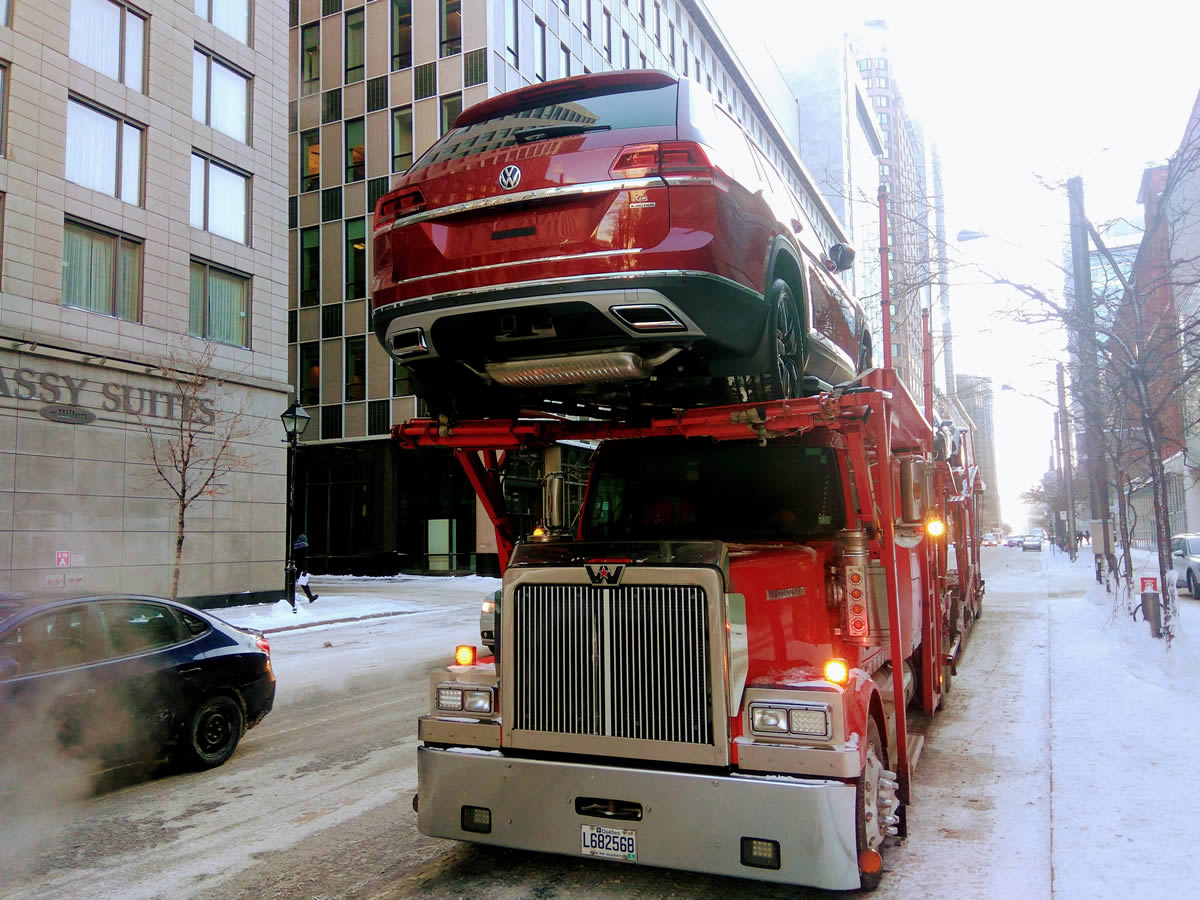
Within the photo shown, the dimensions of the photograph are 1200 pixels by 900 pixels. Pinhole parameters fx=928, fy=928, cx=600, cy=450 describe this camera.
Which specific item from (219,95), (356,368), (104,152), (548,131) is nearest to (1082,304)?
(548,131)

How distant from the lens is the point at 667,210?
4.47 m

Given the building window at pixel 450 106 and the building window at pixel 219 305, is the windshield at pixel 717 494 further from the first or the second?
the building window at pixel 450 106

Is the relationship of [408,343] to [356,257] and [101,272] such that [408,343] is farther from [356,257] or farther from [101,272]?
[356,257]

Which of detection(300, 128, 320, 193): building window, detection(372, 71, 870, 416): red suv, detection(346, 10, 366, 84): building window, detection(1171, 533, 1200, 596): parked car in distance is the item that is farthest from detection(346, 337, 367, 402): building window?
detection(372, 71, 870, 416): red suv

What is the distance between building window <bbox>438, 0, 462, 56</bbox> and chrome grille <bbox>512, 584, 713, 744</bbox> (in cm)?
3204

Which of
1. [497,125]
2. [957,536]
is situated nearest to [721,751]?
[497,125]

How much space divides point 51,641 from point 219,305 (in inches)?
683

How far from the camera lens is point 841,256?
7.40 meters

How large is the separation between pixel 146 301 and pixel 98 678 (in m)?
15.6

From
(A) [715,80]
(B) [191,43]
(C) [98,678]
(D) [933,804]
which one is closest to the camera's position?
(D) [933,804]

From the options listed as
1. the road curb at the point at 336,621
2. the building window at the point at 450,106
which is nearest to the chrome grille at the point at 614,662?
the road curb at the point at 336,621

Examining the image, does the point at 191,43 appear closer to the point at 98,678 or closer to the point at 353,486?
the point at 353,486

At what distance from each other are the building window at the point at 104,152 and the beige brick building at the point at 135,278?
4 cm

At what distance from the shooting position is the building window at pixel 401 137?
34.0 metres
